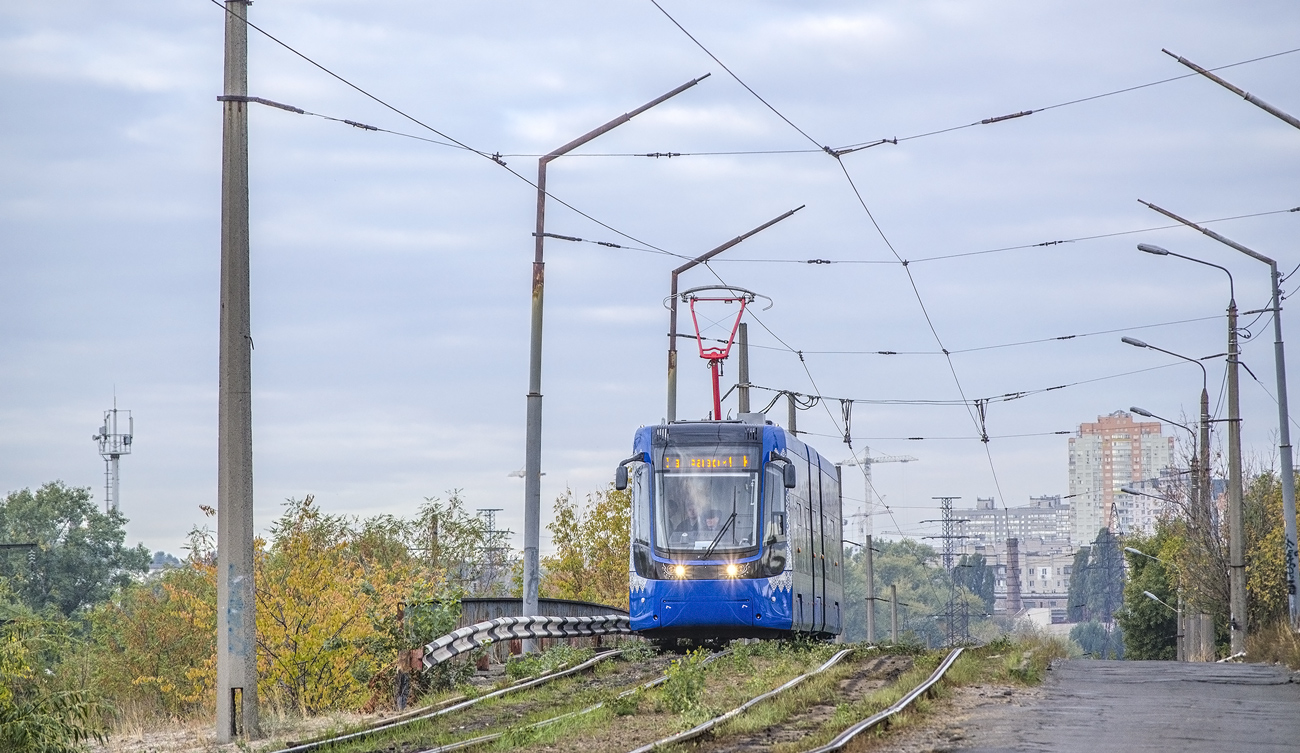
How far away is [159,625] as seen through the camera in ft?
209

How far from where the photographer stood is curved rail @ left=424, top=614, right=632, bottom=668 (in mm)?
18875

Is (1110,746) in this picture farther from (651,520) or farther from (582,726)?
(651,520)

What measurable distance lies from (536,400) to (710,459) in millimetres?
2808

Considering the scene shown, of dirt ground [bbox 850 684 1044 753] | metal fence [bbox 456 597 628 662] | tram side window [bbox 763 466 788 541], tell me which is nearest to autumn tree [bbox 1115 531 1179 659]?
metal fence [bbox 456 597 628 662]

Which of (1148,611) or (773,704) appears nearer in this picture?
(773,704)

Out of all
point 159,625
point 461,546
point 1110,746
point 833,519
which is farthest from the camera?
point 159,625

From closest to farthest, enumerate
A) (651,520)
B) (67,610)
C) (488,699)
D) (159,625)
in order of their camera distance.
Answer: (488,699), (651,520), (159,625), (67,610)

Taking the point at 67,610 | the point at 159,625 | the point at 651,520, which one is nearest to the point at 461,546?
the point at 159,625

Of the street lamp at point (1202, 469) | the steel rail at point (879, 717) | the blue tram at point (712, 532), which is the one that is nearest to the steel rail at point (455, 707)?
the blue tram at point (712, 532)

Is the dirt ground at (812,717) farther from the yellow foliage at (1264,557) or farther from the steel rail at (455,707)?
the yellow foliage at (1264,557)

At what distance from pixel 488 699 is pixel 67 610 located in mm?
91707

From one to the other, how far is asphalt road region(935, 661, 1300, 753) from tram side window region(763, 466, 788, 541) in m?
4.46

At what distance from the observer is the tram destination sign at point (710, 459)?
78.1 ft

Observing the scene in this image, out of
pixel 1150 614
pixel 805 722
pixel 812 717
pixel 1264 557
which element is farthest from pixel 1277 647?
pixel 1150 614
